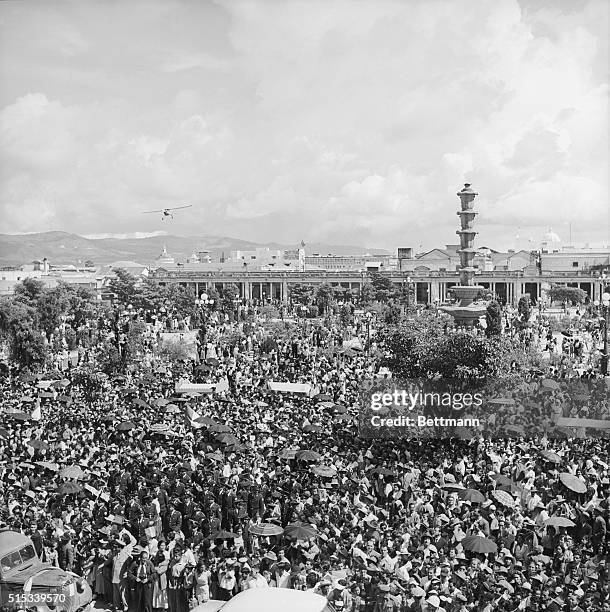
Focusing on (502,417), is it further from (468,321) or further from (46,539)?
(468,321)

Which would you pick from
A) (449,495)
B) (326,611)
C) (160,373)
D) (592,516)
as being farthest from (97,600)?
(160,373)

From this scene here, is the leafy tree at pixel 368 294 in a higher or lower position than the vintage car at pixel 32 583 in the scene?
higher

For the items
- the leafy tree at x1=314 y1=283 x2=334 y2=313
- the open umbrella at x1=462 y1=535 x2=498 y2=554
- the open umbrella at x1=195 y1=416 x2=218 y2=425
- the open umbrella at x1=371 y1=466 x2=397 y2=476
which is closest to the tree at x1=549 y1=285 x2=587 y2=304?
the leafy tree at x1=314 y1=283 x2=334 y2=313

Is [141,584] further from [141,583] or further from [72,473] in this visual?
[72,473]

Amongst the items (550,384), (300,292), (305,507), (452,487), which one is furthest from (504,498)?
(300,292)

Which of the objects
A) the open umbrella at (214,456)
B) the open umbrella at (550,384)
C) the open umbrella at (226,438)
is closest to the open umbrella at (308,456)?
the open umbrella at (214,456)

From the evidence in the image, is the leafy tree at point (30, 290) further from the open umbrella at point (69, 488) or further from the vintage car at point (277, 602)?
the vintage car at point (277, 602)
